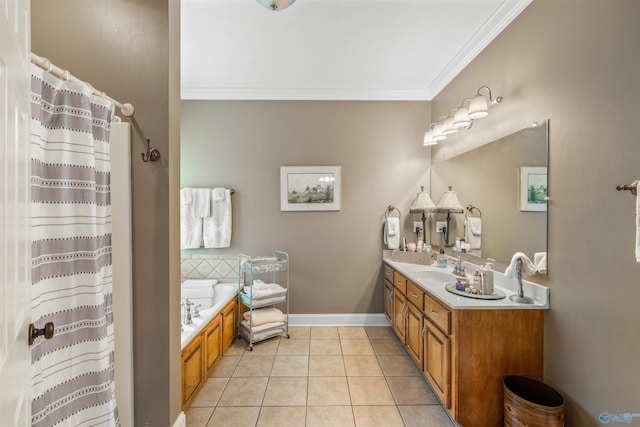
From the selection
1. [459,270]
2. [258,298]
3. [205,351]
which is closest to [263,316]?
[258,298]

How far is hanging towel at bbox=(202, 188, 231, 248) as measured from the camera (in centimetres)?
333

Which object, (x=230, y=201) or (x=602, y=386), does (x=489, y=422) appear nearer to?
(x=602, y=386)

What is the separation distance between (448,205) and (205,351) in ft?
8.46

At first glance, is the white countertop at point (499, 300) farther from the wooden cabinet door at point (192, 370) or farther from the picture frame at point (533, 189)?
the wooden cabinet door at point (192, 370)

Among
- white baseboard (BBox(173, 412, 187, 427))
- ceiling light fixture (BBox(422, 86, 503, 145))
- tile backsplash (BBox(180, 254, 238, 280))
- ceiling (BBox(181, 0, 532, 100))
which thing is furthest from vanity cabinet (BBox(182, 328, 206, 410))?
ceiling light fixture (BBox(422, 86, 503, 145))

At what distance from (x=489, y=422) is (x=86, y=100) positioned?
8.82 ft

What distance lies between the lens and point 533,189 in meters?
1.83

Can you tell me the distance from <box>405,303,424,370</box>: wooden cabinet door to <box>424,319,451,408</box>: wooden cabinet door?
11 centimetres

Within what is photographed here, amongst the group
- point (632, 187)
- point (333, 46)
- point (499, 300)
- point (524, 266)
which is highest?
point (333, 46)

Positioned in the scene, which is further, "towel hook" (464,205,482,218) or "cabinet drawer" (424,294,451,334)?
"towel hook" (464,205,482,218)

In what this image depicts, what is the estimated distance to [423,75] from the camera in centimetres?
308

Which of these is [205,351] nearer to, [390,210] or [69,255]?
[69,255]

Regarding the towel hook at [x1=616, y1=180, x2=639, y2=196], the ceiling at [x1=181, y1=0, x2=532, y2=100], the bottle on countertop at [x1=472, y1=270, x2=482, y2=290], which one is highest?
the ceiling at [x1=181, y1=0, x2=532, y2=100]

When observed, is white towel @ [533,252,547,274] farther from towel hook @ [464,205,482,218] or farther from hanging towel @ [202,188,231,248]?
hanging towel @ [202,188,231,248]
